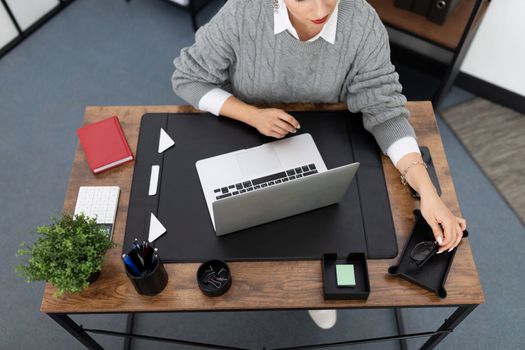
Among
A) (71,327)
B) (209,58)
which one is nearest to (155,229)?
(71,327)

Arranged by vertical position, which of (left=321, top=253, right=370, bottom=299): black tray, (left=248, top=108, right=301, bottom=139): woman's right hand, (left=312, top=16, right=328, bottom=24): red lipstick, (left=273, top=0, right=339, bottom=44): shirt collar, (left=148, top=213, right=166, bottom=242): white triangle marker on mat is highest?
(left=312, top=16, right=328, bottom=24): red lipstick

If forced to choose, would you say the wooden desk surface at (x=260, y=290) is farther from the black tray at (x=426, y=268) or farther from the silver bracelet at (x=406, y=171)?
the silver bracelet at (x=406, y=171)

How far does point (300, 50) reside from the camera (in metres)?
1.29

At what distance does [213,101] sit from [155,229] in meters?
0.43

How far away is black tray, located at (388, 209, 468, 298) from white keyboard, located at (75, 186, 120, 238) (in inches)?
29.9

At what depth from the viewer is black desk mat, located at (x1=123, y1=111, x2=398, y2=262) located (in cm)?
119

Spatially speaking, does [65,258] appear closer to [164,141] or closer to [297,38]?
[164,141]

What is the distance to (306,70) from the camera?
4.46 ft

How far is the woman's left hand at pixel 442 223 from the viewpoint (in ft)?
3.79

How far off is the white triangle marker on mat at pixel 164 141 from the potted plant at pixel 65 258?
1.16 feet

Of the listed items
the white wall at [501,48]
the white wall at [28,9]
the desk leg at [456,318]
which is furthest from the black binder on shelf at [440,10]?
the white wall at [28,9]

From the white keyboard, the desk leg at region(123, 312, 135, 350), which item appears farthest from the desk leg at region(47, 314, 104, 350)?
the desk leg at region(123, 312, 135, 350)

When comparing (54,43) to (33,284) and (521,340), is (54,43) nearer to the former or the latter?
(33,284)

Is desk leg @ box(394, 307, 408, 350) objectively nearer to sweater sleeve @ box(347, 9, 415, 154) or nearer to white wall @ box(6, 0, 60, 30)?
sweater sleeve @ box(347, 9, 415, 154)
